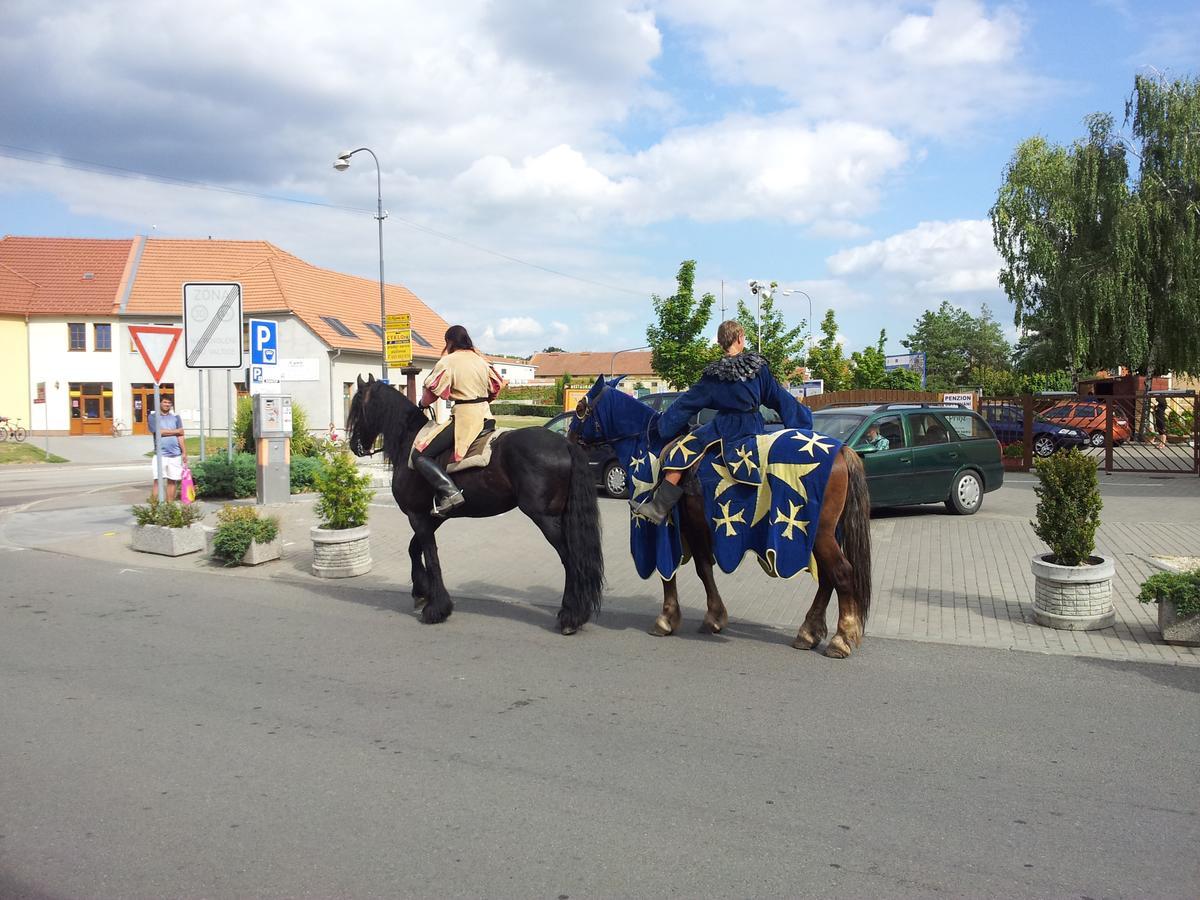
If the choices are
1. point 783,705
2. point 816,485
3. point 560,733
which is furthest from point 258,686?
point 816,485

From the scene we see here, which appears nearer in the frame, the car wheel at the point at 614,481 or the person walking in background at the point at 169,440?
the person walking in background at the point at 169,440

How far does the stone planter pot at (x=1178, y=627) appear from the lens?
6.53 meters

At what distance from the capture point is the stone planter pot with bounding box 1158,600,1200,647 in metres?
6.53

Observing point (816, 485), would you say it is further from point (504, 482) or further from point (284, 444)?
point (284, 444)

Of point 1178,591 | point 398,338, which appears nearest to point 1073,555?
point 1178,591

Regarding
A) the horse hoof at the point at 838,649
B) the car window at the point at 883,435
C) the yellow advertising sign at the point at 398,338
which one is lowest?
the horse hoof at the point at 838,649

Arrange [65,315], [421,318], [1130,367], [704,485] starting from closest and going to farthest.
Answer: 1. [704,485]
2. [1130,367]
3. [65,315]
4. [421,318]

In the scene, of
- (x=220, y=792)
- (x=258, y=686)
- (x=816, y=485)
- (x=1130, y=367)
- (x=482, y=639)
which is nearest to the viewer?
(x=220, y=792)

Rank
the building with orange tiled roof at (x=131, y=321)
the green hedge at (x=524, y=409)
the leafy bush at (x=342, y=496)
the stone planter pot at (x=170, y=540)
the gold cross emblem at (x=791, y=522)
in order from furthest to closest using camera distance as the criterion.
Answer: the green hedge at (x=524, y=409) < the building with orange tiled roof at (x=131, y=321) < the stone planter pot at (x=170, y=540) < the leafy bush at (x=342, y=496) < the gold cross emblem at (x=791, y=522)

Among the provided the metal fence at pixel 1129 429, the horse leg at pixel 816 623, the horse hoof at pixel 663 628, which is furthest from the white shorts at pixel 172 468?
the metal fence at pixel 1129 429

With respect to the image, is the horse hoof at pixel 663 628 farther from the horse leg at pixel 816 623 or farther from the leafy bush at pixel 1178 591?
the leafy bush at pixel 1178 591

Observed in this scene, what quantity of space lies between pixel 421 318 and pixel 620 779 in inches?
2007

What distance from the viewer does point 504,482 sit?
24.1ft

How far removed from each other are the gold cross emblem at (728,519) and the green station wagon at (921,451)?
21.4 ft
